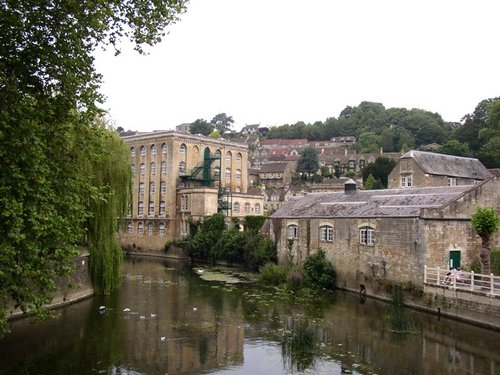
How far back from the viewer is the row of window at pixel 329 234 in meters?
26.6

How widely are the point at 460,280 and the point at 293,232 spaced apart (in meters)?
12.7

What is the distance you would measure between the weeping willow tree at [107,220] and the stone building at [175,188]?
2493 centimetres

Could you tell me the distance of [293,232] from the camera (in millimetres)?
32562

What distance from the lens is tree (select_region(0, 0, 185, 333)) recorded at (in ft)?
32.6

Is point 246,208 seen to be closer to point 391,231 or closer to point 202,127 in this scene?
point 391,231

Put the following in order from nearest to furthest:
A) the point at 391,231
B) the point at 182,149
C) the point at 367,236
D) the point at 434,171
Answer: the point at 391,231, the point at 367,236, the point at 434,171, the point at 182,149

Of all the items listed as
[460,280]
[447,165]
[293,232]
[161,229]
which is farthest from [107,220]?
[447,165]

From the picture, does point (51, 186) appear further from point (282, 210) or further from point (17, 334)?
point (282, 210)

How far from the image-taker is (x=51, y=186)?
11086 millimetres

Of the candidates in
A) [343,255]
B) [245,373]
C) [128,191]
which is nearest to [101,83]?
[245,373]

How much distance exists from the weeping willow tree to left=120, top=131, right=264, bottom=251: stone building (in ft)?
81.8

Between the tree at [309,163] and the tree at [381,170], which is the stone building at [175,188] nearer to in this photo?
the tree at [381,170]

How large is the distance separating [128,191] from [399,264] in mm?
14318

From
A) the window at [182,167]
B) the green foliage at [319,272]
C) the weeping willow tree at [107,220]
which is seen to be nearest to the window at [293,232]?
the green foliage at [319,272]
